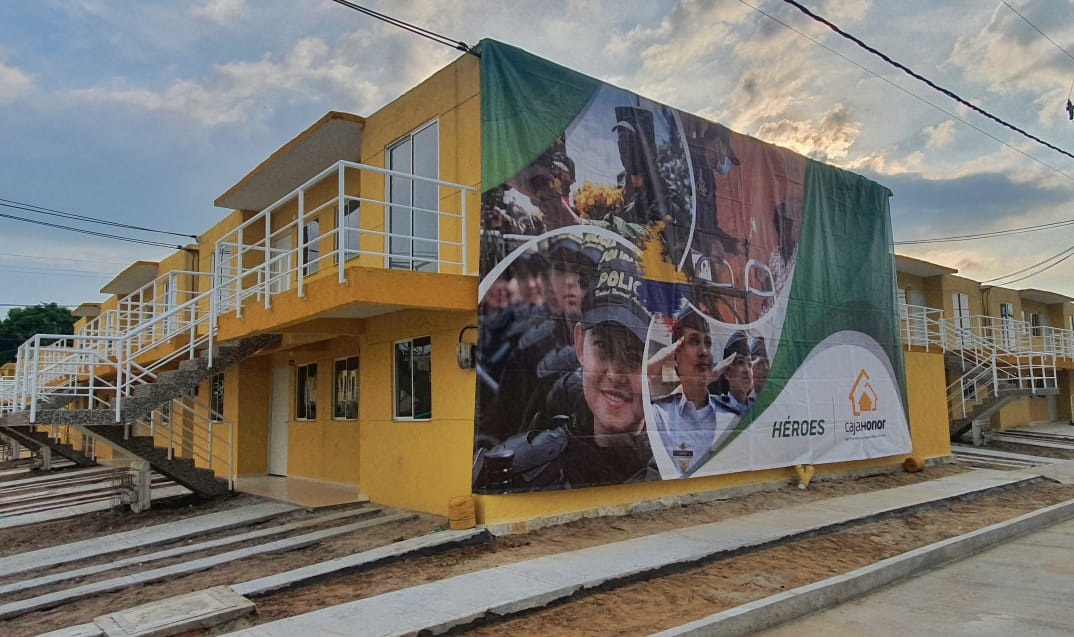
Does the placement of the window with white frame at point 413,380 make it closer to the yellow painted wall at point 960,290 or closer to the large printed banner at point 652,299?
the large printed banner at point 652,299

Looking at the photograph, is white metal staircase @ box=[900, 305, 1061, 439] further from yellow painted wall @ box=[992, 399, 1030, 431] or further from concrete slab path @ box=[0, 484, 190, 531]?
concrete slab path @ box=[0, 484, 190, 531]

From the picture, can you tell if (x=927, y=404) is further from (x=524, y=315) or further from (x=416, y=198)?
(x=416, y=198)

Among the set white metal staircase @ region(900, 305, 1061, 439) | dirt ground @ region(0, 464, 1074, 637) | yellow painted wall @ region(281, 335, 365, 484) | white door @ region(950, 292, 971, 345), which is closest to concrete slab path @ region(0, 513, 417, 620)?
dirt ground @ region(0, 464, 1074, 637)

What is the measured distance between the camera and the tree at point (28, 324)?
5853 centimetres

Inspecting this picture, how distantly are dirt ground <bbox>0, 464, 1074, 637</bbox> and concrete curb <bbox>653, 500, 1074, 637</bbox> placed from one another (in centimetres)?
27

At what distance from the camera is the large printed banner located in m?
9.35

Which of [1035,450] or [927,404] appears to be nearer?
[927,404]

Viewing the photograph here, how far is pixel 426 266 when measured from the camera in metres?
10.5

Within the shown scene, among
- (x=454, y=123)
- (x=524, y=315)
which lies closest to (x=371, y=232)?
(x=524, y=315)

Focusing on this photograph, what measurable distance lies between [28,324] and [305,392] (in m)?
59.0

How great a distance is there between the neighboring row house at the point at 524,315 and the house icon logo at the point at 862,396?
8cm

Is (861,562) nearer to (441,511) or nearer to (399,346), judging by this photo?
(441,511)

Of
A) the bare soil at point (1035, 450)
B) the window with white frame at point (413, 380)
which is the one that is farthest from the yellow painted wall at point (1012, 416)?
the window with white frame at point (413, 380)

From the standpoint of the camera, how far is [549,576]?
712cm
